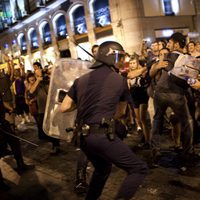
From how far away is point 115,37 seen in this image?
19422mm

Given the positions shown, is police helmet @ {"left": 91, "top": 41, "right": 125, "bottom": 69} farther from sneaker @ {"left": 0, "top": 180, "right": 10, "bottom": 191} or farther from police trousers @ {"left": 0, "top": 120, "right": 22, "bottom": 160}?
sneaker @ {"left": 0, "top": 180, "right": 10, "bottom": 191}

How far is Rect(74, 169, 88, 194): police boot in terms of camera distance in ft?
14.9

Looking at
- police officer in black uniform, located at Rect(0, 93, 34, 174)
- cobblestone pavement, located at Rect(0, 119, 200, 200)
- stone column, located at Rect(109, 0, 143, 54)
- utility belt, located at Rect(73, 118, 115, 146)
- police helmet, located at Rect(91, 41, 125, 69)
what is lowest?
cobblestone pavement, located at Rect(0, 119, 200, 200)

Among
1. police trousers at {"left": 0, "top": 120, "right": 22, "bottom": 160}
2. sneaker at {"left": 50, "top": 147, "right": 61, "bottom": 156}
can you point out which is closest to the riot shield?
police trousers at {"left": 0, "top": 120, "right": 22, "bottom": 160}

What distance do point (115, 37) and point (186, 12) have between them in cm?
573

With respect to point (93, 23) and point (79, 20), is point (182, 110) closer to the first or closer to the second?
point (93, 23)

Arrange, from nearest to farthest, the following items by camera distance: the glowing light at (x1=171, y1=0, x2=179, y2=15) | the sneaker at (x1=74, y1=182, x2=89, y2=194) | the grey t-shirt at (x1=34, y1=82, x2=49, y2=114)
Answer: the sneaker at (x1=74, y1=182, x2=89, y2=194), the grey t-shirt at (x1=34, y1=82, x2=49, y2=114), the glowing light at (x1=171, y1=0, x2=179, y2=15)

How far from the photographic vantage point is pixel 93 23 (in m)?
21.0

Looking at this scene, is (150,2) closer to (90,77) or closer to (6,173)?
(6,173)

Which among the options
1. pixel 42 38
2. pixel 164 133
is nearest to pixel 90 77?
pixel 164 133

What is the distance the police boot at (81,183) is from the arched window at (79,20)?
18125 millimetres

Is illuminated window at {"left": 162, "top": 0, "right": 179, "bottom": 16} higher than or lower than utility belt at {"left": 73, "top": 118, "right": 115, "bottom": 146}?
higher

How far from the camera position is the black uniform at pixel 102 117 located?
321cm

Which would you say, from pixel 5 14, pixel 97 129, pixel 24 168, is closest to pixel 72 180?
pixel 24 168
